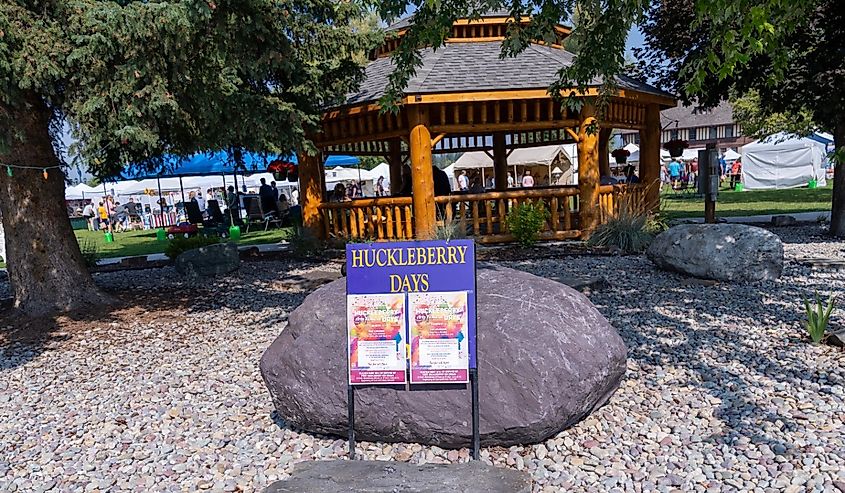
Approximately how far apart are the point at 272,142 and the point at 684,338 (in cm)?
549

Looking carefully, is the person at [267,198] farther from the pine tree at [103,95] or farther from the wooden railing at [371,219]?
the pine tree at [103,95]

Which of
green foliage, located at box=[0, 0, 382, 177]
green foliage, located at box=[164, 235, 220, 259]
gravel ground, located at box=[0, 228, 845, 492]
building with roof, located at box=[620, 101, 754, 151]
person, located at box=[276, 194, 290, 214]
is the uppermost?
building with roof, located at box=[620, 101, 754, 151]

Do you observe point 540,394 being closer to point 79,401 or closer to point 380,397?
point 380,397

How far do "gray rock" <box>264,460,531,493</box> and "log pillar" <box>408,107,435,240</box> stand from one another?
270 inches

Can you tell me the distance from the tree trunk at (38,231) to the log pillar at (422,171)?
5.02 metres

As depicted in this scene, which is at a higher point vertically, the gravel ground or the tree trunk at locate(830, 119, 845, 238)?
the tree trunk at locate(830, 119, 845, 238)

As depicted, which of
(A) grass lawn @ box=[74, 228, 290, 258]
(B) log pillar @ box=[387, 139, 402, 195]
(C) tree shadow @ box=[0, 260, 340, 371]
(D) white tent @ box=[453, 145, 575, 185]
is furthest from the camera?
(D) white tent @ box=[453, 145, 575, 185]

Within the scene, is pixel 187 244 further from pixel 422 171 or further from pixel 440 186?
pixel 440 186

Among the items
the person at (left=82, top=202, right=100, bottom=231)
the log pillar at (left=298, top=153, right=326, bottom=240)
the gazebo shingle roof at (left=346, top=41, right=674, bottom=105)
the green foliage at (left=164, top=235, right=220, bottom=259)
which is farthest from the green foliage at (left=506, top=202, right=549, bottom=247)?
the person at (left=82, top=202, right=100, bottom=231)

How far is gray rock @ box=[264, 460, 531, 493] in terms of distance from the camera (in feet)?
9.07

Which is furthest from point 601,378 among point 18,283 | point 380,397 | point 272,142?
point 18,283

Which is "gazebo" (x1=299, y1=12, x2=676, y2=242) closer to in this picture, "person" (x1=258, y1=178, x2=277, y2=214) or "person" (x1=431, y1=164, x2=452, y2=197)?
"person" (x1=431, y1=164, x2=452, y2=197)

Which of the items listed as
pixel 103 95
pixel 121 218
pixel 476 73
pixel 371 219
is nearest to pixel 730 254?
pixel 476 73

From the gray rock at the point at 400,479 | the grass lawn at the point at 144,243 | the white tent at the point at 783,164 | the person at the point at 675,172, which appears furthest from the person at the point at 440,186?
the white tent at the point at 783,164
